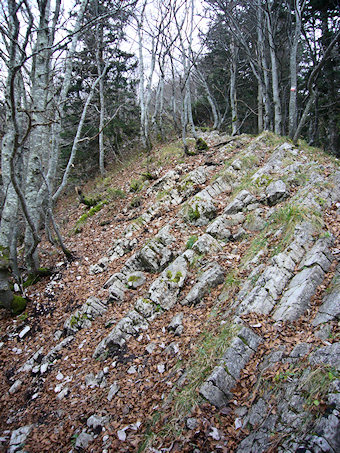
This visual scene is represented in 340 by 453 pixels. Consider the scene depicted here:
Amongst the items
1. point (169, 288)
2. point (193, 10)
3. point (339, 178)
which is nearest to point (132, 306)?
point (169, 288)

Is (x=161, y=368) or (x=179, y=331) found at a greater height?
(x=179, y=331)

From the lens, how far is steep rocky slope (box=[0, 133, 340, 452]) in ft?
8.41

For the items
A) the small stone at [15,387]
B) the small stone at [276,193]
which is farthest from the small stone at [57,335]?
the small stone at [276,193]

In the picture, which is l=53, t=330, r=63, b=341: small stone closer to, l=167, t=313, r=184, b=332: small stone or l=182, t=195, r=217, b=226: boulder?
l=167, t=313, r=184, b=332: small stone

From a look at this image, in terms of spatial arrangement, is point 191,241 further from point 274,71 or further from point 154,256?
point 274,71

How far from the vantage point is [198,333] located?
3896 mm

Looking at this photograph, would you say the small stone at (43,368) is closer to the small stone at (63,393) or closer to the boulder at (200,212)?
the small stone at (63,393)

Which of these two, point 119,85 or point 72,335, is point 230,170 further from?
point 119,85

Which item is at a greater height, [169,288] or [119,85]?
[119,85]

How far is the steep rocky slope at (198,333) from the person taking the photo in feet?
8.41

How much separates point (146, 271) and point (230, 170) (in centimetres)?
458

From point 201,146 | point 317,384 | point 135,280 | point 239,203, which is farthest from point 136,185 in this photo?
point 317,384

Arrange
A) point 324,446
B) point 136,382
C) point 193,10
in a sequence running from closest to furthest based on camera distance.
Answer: point 324,446 → point 136,382 → point 193,10

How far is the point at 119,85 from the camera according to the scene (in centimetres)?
1639
